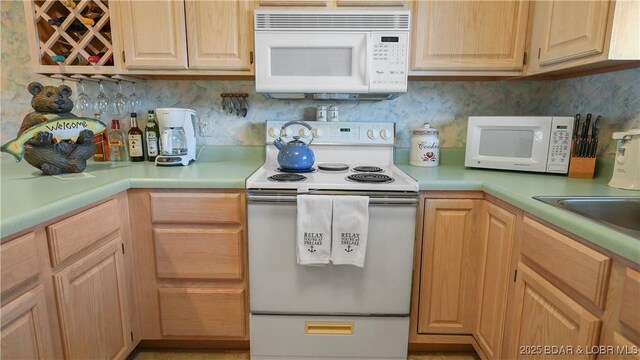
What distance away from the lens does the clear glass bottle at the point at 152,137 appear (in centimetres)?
185

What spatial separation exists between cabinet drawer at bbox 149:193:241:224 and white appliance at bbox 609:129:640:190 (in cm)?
152

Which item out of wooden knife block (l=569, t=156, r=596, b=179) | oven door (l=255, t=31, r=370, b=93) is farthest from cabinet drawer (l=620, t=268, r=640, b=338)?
oven door (l=255, t=31, r=370, b=93)

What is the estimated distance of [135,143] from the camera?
73.1 inches

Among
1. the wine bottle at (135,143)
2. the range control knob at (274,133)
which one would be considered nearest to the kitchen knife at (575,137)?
the range control knob at (274,133)

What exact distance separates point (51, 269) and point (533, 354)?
1.55 meters

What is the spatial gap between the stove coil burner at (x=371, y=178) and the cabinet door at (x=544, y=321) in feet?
1.96

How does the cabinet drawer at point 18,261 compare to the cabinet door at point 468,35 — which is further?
the cabinet door at point 468,35

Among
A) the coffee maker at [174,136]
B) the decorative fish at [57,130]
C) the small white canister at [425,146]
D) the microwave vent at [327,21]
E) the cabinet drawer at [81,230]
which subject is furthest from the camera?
the small white canister at [425,146]

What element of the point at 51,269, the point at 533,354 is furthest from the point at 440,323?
the point at 51,269

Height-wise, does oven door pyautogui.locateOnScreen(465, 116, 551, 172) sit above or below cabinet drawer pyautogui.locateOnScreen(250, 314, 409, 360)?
above

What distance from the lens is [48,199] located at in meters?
1.03

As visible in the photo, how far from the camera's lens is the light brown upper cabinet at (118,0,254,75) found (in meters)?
1.61

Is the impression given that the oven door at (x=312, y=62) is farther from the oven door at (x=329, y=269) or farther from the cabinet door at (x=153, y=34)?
the oven door at (x=329, y=269)

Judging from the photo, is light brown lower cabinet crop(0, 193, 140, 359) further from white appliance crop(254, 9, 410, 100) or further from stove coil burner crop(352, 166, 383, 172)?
stove coil burner crop(352, 166, 383, 172)
